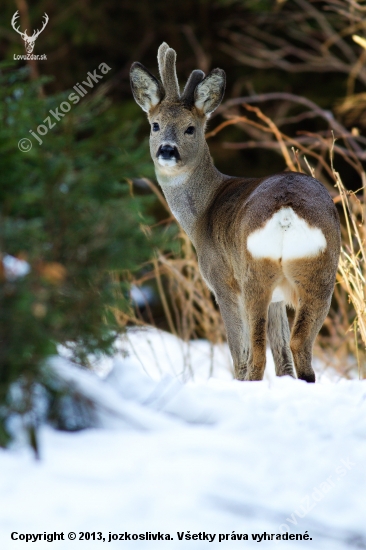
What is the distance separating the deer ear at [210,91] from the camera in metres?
5.31

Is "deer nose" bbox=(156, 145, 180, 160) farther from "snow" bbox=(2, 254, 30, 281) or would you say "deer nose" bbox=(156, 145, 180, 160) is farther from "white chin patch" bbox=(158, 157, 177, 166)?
"snow" bbox=(2, 254, 30, 281)

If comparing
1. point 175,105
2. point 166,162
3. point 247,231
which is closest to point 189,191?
point 166,162

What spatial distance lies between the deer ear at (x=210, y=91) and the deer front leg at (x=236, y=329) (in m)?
1.42

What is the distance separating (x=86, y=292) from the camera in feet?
8.95

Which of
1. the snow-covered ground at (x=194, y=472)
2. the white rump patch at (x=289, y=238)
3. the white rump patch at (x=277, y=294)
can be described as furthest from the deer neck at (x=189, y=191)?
the snow-covered ground at (x=194, y=472)

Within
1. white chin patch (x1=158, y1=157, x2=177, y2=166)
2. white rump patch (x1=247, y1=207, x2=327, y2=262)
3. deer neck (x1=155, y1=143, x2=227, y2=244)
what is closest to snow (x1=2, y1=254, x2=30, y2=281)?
white rump patch (x1=247, y1=207, x2=327, y2=262)

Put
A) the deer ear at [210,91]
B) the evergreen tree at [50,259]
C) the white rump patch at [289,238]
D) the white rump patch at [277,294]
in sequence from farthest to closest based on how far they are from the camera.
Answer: the deer ear at [210,91] < the white rump patch at [277,294] < the white rump patch at [289,238] < the evergreen tree at [50,259]

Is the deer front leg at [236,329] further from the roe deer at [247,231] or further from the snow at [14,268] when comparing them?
the snow at [14,268]

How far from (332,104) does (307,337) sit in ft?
26.9

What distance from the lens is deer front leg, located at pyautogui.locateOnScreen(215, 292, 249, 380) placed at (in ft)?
15.3

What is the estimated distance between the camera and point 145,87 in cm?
542

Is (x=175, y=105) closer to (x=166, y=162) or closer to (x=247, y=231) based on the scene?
(x=166, y=162)

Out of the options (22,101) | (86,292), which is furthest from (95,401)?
(22,101)

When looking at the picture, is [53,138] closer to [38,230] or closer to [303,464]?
[38,230]
